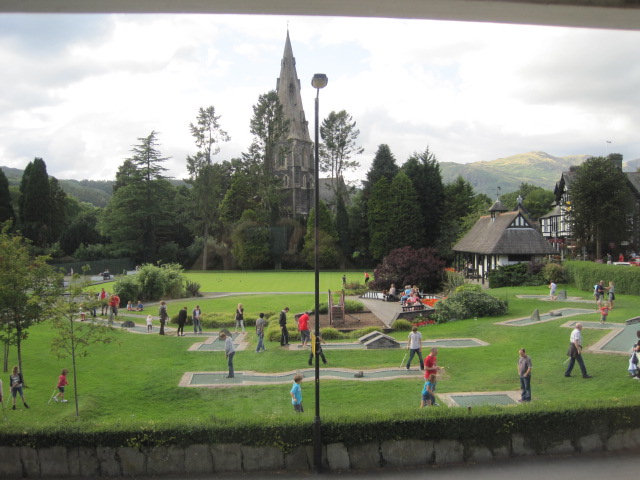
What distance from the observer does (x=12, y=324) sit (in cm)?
1590

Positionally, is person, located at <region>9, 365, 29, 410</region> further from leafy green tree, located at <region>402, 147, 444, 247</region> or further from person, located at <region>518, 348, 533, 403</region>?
leafy green tree, located at <region>402, 147, 444, 247</region>

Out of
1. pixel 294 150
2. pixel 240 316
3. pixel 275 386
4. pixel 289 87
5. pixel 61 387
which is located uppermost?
pixel 289 87

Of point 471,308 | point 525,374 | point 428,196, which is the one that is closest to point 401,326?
point 471,308

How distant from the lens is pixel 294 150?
89.4 metres

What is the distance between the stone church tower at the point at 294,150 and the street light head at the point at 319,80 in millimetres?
72922

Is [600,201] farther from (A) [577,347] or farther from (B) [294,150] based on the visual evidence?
(B) [294,150]

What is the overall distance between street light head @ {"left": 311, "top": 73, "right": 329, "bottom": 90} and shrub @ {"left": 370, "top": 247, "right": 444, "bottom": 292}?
28.3m

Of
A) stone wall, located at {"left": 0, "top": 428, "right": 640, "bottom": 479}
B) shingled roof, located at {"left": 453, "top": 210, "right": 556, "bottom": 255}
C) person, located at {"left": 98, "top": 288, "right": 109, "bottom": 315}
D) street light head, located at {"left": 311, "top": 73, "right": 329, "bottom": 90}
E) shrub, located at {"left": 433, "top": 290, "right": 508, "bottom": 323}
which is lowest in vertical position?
stone wall, located at {"left": 0, "top": 428, "right": 640, "bottom": 479}

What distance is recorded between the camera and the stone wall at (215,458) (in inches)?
397

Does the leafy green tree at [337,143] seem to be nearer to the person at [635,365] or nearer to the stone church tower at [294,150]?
the stone church tower at [294,150]

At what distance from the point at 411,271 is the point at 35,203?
46.5 m

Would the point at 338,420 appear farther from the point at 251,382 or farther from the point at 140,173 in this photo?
the point at 140,173

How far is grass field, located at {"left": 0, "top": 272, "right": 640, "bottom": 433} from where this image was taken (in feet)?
43.0

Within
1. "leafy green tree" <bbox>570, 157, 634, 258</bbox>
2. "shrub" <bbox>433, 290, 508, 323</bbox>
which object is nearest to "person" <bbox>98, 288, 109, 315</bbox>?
"shrub" <bbox>433, 290, 508, 323</bbox>
